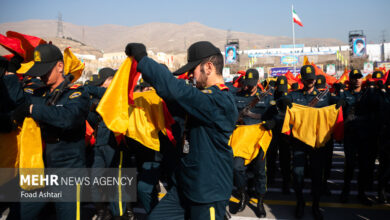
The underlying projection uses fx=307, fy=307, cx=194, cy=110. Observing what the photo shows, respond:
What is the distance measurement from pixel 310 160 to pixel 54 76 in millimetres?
3741

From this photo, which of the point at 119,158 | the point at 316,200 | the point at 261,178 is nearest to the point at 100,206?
the point at 119,158

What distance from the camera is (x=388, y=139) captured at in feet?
17.4

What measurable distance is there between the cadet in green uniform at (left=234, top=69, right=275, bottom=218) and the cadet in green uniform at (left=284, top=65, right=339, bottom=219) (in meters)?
0.54

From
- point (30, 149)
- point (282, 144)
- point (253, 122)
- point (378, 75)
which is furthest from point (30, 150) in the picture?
point (378, 75)

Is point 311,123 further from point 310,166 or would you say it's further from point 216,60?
point 216,60

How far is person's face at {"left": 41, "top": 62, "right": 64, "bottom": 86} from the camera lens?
3156 millimetres

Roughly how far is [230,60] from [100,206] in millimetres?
62161

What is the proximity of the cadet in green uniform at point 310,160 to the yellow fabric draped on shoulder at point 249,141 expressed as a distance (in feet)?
1.80

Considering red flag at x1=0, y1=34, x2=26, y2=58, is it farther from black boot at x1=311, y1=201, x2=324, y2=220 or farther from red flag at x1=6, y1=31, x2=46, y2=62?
black boot at x1=311, y1=201, x2=324, y2=220

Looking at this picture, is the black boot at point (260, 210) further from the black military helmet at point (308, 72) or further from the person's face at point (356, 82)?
the person's face at point (356, 82)

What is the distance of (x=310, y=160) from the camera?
4.71 meters

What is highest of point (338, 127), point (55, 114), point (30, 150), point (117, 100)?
point (117, 100)

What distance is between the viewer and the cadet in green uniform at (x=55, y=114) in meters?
2.80

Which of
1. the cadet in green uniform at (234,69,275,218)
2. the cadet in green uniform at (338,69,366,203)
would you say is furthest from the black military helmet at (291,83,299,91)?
the cadet in green uniform at (338,69,366,203)
